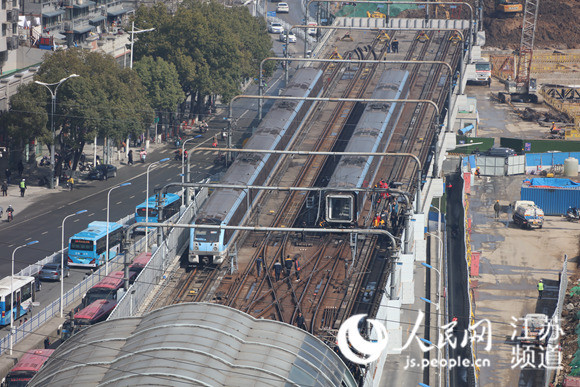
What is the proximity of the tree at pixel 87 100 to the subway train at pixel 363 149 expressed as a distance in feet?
75.8

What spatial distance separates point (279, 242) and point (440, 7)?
118354 millimetres

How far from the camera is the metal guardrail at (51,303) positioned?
211 ft

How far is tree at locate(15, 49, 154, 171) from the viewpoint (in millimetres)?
95250

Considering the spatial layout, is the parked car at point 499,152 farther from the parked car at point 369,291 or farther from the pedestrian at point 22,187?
the parked car at point 369,291

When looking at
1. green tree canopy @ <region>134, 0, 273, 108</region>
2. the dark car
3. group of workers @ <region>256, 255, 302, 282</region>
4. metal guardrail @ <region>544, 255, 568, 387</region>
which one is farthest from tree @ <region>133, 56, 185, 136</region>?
metal guardrail @ <region>544, 255, 568, 387</region>

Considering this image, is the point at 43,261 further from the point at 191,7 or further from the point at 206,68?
the point at 191,7

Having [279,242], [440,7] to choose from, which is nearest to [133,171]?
[279,242]

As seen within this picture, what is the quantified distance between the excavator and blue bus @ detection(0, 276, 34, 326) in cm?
12741

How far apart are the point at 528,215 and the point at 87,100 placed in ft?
131

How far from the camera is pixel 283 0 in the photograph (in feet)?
628

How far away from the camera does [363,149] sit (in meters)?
80.0

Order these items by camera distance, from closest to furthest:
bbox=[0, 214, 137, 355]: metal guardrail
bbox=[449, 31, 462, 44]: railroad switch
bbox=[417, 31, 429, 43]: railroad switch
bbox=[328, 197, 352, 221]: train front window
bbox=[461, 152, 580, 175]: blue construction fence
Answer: bbox=[0, 214, 137, 355]: metal guardrail, bbox=[328, 197, 352, 221]: train front window, bbox=[461, 152, 580, 175]: blue construction fence, bbox=[449, 31, 462, 44]: railroad switch, bbox=[417, 31, 429, 43]: railroad switch

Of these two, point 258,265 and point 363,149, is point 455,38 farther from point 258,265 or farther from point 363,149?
point 258,265

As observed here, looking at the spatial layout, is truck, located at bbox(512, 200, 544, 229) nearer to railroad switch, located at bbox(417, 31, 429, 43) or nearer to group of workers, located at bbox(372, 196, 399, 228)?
group of workers, located at bbox(372, 196, 399, 228)
